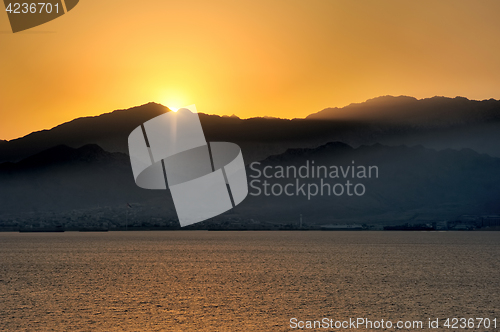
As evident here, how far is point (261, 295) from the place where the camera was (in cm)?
3059

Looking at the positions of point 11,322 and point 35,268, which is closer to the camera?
point 11,322

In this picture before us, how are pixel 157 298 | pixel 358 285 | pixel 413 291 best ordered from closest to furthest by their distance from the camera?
pixel 157 298 < pixel 413 291 < pixel 358 285

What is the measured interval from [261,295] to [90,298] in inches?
321

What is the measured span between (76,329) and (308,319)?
335 inches

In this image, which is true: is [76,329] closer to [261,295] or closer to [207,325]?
[207,325]

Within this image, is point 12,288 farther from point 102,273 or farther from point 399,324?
point 399,324

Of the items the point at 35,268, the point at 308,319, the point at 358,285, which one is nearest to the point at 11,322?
the point at 308,319

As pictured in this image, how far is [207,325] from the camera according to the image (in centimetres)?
2262

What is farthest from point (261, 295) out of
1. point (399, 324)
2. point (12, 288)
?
point (12, 288)

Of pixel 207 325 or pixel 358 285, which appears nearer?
pixel 207 325

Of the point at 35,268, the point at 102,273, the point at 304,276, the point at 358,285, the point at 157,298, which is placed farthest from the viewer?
the point at 35,268

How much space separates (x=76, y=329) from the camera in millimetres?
21812

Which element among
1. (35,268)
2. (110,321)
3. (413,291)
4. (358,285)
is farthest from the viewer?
(35,268)

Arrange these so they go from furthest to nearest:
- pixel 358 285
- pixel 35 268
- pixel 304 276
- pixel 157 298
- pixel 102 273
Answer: pixel 35 268 → pixel 102 273 → pixel 304 276 → pixel 358 285 → pixel 157 298
